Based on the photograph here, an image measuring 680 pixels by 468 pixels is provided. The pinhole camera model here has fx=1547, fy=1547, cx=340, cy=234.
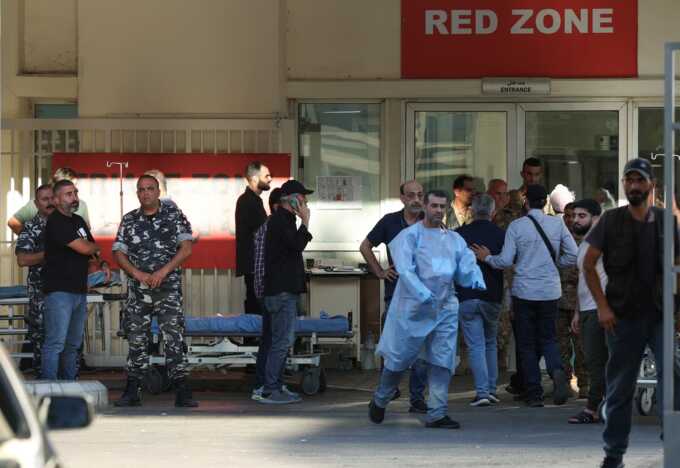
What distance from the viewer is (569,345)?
44.4 ft

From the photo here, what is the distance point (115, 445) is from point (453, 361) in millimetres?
2532

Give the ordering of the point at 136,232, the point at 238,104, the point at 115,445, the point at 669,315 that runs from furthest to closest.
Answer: the point at 238,104 < the point at 136,232 < the point at 115,445 < the point at 669,315

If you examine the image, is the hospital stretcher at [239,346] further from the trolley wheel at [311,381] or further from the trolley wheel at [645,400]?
the trolley wheel at [645,400]

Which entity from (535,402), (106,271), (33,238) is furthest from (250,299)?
(535,402)

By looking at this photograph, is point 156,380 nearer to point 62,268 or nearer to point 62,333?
point 62,333

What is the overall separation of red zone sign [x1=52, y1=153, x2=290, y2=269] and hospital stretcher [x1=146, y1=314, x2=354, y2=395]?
1.80m

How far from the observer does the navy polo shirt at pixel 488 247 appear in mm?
12781

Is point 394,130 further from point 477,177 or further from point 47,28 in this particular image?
point 47,28

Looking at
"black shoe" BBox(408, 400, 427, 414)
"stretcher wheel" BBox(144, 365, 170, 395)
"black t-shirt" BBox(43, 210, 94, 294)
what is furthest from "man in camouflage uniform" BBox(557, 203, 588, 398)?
"black t-shirt" BBox(43, 210, 94, 294)

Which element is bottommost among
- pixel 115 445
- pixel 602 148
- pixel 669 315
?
pixel 115 445

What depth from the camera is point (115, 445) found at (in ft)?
35.6

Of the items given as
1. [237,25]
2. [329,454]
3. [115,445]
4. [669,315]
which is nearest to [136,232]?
[115,445]

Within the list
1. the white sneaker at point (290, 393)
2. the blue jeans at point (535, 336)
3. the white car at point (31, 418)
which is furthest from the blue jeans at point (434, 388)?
the white car at point (31, 418)

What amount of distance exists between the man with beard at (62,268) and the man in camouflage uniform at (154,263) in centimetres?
38
